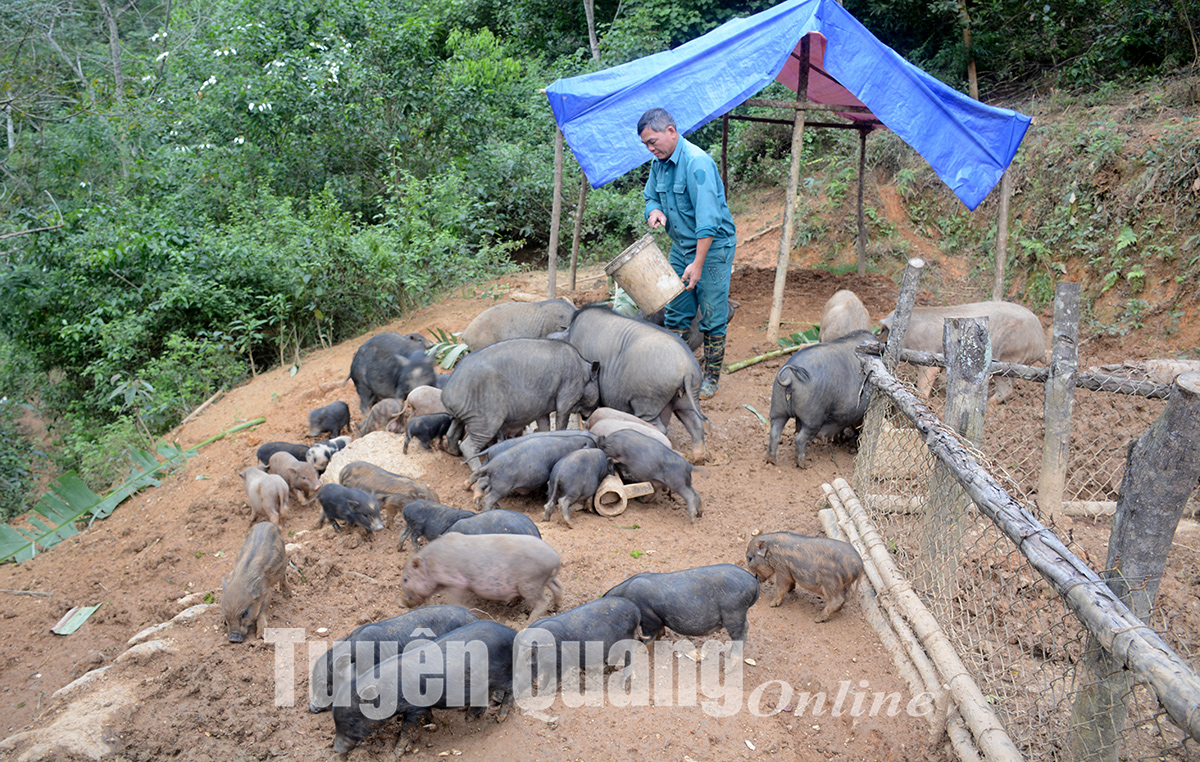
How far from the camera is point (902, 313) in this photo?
5246 mm

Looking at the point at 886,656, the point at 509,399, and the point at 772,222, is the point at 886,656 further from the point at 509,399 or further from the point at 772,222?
the point at 772,222

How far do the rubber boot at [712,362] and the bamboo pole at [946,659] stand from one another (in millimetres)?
2768

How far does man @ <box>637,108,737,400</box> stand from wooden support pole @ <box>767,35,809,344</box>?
3.04 ft

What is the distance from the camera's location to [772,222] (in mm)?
12430

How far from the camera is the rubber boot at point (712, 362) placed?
7.14 metres

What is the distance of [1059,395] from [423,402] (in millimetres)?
4657

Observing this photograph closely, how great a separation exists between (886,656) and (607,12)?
17.0 meters

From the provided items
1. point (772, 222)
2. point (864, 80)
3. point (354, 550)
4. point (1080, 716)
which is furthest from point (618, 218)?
point (1080, 716)

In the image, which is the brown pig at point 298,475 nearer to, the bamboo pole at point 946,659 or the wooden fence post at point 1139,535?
the bamboo pole at point 946,659

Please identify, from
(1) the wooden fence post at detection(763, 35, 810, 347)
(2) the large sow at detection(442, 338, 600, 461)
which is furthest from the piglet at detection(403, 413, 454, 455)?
(1) the wooden fence post at detection(763, 35, 810, 347)

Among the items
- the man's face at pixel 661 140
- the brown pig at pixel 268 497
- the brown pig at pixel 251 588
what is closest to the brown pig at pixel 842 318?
the man's face at pixel 661 140

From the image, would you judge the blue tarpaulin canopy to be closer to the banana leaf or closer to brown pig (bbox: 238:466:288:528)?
brown pig (bbox: 238:466:288:528)

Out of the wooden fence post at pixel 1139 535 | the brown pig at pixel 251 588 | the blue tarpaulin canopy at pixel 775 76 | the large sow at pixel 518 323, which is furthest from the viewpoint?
the large sow at pixel 518 323

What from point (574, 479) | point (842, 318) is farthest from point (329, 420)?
point (842, 318)
